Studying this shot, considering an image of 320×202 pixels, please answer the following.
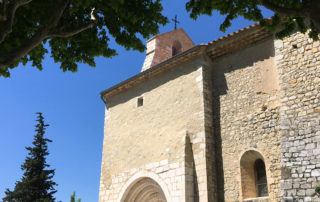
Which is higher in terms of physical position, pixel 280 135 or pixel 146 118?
pixel 146 118

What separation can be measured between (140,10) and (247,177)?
18.0 feet

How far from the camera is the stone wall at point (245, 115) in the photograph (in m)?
8.59

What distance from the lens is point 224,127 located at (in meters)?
9.70

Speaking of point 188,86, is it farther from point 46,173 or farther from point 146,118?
point 46,173

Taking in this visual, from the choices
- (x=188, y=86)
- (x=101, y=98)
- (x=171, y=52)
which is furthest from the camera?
A: (x=171, y=52)

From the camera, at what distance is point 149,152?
36.1ft

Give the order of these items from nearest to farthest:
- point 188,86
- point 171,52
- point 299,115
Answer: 1. point 299,115
2. point 188,86
3. point 171,52

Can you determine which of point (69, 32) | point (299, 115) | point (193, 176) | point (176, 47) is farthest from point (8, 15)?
point (176, 47)

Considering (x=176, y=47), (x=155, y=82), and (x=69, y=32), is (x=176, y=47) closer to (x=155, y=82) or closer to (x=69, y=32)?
(x=155, y=82)

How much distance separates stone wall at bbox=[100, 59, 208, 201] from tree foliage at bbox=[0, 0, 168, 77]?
4.42 meters

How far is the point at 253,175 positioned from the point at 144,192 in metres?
3.87

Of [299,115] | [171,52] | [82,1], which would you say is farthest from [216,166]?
[171,52]

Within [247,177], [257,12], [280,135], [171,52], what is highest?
[171,52]

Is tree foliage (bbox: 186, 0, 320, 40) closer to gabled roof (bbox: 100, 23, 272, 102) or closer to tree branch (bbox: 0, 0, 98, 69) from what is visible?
tree branch (bbox: 0, 0, 98, 69)
